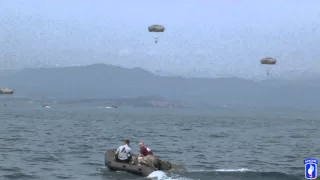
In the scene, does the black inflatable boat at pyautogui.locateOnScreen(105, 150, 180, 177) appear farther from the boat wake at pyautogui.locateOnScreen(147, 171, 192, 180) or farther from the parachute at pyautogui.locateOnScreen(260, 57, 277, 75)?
the parachute at pyautogui.locateOnScreen(260, 57, 277, 75)

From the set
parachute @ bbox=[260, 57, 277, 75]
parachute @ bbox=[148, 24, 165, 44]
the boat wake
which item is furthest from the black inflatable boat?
parachute @ bbox=[260, 57, 277, 75]

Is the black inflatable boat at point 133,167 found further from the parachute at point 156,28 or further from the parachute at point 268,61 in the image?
the parachute at point 268,61

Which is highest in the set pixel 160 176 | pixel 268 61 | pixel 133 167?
pixel 268 61

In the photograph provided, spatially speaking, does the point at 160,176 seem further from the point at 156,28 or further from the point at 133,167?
the point at 156,28

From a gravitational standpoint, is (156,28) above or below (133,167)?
above

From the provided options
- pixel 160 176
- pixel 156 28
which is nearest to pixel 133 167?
pixel 160 176

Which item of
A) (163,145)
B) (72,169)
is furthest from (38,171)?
(163,145)

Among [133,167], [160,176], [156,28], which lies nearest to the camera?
[160,176]

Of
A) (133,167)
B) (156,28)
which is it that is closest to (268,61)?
(156,28)

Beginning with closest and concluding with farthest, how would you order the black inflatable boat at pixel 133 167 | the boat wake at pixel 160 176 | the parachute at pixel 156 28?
the boat wake at pixel 160 176, the black inflatable boat at pixel 133 167, the parachute at pixel 156 28

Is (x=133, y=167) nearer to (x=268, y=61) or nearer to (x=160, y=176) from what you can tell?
(x=160, y=176)

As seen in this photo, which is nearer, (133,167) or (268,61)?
(133,167)

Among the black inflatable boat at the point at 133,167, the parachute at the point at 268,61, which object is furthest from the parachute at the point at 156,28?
the black inflatable boat at the point at 133,167

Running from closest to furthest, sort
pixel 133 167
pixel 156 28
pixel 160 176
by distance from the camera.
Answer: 1. pixel 160 176
2. pixel 133 167
3. pixel 156 28
